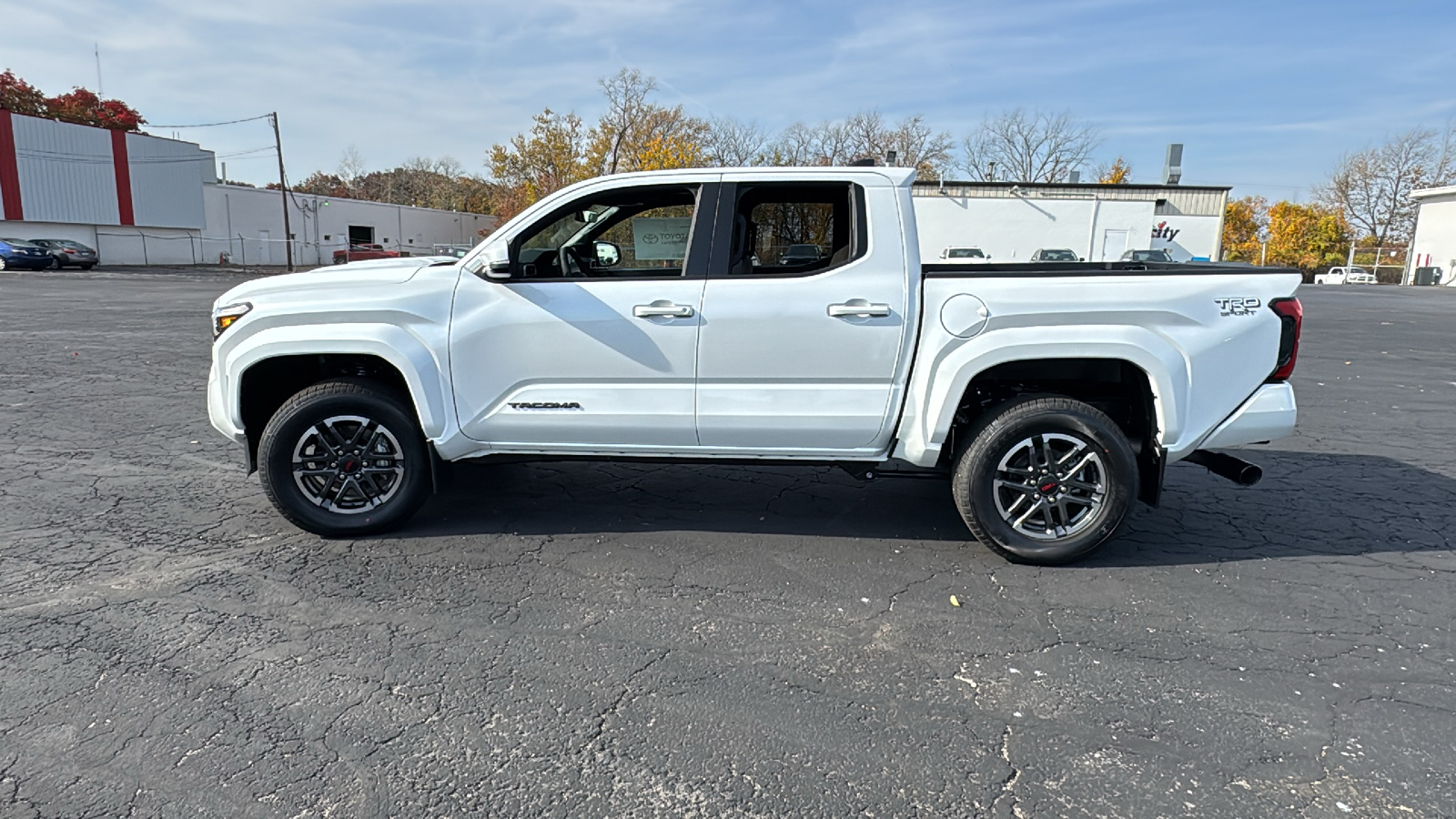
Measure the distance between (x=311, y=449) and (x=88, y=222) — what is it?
53.6 meters

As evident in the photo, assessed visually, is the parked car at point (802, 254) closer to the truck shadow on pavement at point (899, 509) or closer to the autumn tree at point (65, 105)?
the truck shadow on pavement at point (899, 509)

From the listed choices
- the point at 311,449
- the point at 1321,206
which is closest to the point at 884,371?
the point at 311,449

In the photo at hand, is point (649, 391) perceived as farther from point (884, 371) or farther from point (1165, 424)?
point (1165, 424)

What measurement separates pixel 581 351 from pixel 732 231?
1.02m

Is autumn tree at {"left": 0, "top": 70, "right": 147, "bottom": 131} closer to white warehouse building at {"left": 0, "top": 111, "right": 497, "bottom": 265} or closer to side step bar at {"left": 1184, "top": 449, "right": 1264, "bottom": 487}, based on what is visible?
white warehouse building at {"left": 0, "top": 111, "right": 497, "bottom": 265}

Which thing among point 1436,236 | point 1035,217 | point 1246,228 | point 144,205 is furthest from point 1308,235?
point 144,205

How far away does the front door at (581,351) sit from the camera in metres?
4.26

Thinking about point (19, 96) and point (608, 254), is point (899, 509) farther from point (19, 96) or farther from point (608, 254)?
point (19, 96)

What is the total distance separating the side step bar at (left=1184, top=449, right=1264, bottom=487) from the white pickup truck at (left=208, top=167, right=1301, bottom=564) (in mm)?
14

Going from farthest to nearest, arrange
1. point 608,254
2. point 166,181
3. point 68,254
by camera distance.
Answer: point 166,181
point 68,254
point 608,254

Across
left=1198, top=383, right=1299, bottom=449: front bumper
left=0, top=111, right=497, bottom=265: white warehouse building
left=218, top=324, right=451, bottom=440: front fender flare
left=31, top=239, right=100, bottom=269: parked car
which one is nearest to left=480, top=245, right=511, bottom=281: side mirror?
left=218, top=324, right=451, bottom=440: front fender flare

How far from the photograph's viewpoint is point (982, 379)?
4.37 m

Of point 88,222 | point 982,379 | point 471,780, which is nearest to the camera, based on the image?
point 471,780

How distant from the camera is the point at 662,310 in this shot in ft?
13.9
